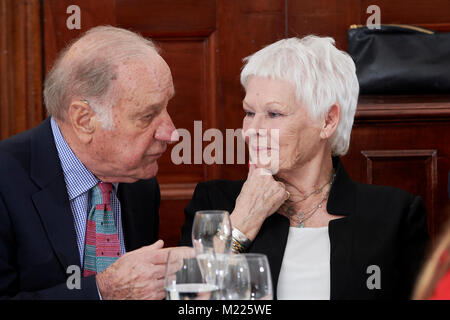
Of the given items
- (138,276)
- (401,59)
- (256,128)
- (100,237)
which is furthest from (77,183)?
(401,59)

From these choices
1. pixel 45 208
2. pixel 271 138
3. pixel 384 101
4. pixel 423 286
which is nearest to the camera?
pixel 423 286

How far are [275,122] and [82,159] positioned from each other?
1.95 feet

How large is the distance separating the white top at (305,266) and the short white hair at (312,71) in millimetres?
373

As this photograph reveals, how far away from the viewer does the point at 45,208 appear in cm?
177

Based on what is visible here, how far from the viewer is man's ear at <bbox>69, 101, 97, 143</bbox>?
183cm

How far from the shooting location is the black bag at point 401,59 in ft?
8.98

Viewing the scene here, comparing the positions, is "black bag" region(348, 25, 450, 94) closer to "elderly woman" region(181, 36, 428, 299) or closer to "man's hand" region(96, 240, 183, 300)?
"elderly woman" region(181, 36, 428, 299)

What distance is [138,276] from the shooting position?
1.54 metres

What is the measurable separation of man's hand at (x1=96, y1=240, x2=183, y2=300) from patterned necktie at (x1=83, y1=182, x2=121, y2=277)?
28 cm

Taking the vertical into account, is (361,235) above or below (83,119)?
below

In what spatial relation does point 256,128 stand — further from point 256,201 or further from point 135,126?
point 135,126

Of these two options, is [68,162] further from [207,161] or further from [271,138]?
[207,161]
